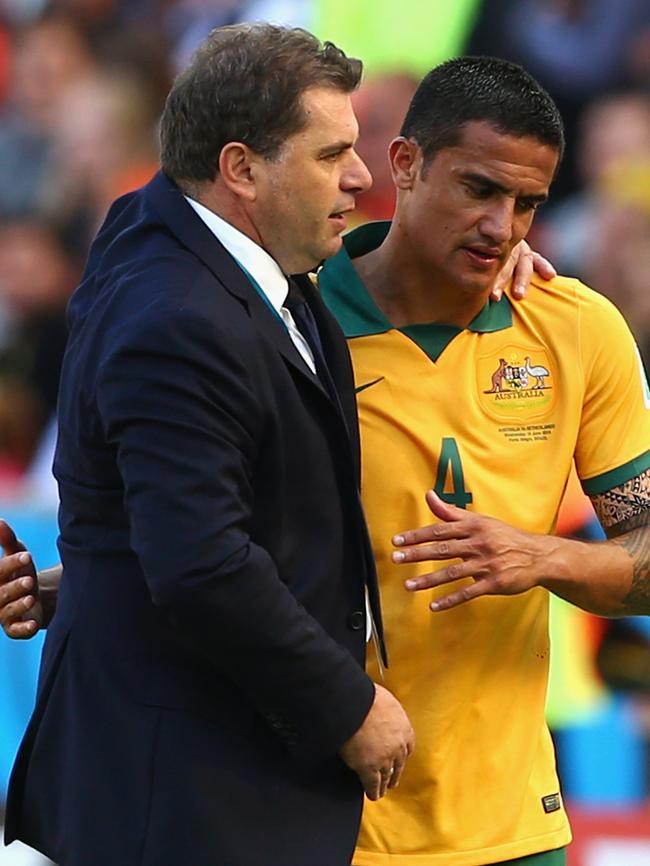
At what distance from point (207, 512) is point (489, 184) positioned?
0.95m

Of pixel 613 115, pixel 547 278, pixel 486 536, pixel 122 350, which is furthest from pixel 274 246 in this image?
pixel 613 115

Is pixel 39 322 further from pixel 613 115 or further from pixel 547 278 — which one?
pixel 547 278

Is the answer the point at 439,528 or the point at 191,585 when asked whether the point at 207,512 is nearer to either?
the point at 191,585

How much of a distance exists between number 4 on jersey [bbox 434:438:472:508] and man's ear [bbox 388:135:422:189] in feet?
1.61

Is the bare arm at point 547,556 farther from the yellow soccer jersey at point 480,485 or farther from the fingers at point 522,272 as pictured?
the fingers at point 522,272

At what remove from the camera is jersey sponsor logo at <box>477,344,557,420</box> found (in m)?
2.97

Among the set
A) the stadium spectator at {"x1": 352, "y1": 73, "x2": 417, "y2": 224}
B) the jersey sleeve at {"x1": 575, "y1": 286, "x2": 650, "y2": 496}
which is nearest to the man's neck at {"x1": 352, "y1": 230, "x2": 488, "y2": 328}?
the jersey sleeve at {"x1": 575, "y1": 286, "x2": 650, "y2": 496}

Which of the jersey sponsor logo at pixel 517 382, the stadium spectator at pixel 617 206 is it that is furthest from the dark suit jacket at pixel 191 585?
the stadium spectator at pixel 617 206

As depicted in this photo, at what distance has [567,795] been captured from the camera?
5332 millimetres

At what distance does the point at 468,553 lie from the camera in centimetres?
267

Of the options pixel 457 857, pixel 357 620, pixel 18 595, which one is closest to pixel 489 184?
pixel 357 620

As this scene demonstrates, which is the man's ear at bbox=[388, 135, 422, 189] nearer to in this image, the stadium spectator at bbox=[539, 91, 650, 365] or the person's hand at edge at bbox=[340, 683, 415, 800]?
the person's hand at edge at bbox=[340, 683, 415, 800]

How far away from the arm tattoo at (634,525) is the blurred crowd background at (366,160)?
2.05 meters

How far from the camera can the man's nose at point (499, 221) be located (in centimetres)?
286
